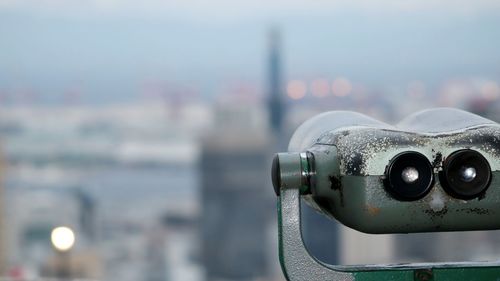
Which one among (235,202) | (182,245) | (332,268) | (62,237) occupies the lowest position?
(182,245)

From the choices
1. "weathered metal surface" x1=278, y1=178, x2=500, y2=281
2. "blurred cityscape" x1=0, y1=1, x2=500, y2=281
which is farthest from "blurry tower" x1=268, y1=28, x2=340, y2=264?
"weathered metal surface" x1=278, y1=178, x2=500, y2=281

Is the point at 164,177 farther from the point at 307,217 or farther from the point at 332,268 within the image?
the point at 332,268

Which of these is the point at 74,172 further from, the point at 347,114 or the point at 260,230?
the point at 347,114

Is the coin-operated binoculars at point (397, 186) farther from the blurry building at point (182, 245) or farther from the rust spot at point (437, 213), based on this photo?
the blurry building at point (182, 245)

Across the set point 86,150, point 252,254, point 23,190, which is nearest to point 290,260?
point 23,190

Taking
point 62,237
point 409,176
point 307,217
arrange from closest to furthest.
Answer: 1. point 409,176
2. point 62,237
3. point 307,217

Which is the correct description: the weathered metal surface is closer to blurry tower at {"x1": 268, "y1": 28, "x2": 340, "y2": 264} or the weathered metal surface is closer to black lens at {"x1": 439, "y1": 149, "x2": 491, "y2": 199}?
black lens at {"x1": 439, "y1": 149, "x2": 491, "y2": 199}

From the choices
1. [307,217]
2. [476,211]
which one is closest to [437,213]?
[476,211]
